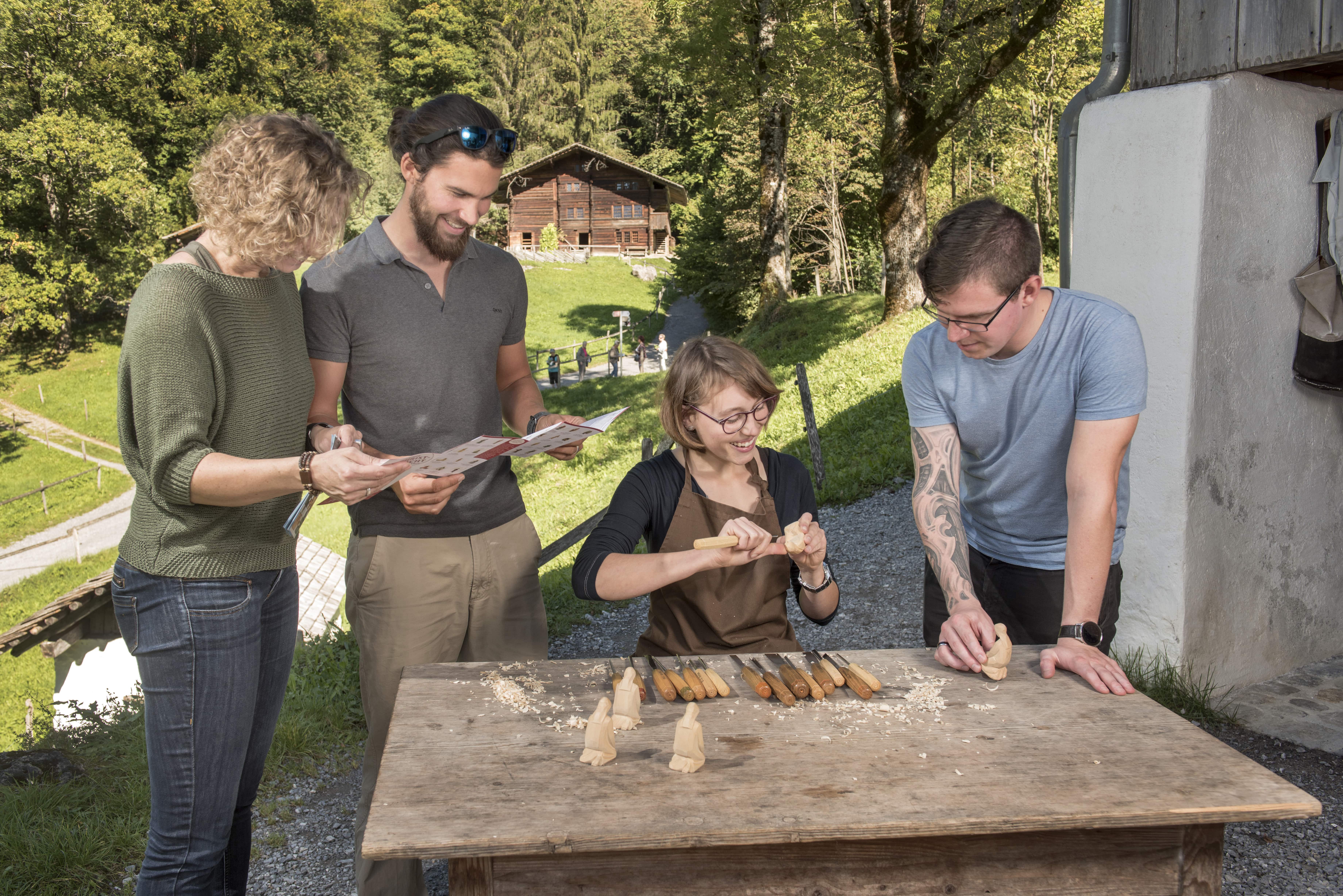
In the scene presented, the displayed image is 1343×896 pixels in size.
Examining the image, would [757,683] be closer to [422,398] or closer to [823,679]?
[823,679]

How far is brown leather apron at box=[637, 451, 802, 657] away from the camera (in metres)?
2.81

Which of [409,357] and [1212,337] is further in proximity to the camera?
[1212,337]

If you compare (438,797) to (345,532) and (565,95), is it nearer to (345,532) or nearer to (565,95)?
(345,532)

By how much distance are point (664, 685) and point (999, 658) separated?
0.83 m

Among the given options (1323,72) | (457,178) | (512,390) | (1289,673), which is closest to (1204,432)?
(1289,673)

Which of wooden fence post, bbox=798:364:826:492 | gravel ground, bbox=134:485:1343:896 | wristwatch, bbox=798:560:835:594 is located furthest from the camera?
wooden fence post, bbox=798:364:826:492

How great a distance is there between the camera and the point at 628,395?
22172 mm

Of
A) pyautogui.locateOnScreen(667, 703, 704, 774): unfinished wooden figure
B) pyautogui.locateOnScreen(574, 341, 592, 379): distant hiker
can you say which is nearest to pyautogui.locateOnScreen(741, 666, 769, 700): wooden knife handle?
pyautogui.locateOnScreen(667, 703, 704, 774): unfinished wooden figure

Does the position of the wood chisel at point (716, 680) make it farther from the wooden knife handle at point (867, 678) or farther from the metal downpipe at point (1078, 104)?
the metal downpipe at point (1078, 104)

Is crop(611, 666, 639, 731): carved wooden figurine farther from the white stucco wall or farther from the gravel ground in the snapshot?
the white stucco wall

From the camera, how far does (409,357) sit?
2.81 metres

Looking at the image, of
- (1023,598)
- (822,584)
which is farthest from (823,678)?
(1023,598)

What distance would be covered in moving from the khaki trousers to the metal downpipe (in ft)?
9.25

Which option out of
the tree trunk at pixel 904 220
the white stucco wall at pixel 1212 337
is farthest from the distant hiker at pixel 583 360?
the white stucco wall at pixel 1212 337
